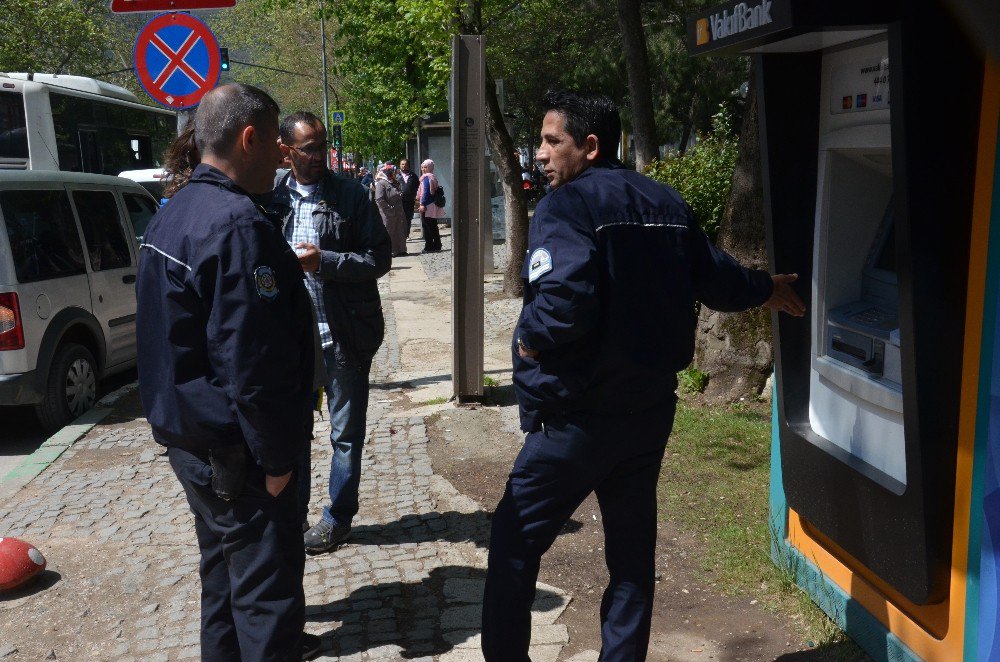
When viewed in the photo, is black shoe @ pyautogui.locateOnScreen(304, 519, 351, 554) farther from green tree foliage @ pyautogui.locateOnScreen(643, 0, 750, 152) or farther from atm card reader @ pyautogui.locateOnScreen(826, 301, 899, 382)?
green tree foliage @ pyautogui.locateOnScreen(643, 0, 750, 152)

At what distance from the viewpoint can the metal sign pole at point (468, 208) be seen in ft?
22.2

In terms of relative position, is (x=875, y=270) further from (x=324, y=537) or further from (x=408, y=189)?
(x=408, y=189)

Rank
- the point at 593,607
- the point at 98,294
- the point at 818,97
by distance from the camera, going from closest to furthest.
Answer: the point at 818,97 < the point at 593,607 < the point at 98,294

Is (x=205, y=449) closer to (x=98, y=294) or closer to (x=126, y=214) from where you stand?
(x=98, y=294)

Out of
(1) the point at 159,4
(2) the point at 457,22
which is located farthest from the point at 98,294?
(2) the point at 457,22

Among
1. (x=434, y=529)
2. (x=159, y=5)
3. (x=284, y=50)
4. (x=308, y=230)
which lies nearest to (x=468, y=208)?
(x=159, y=5)

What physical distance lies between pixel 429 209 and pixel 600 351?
16.6m

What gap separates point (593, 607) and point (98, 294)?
529 cm

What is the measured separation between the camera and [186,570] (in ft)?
14.6

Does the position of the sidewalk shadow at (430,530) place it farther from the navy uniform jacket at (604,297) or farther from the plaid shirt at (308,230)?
the navy uniform jacket at (604,297)

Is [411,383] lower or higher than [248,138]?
lower

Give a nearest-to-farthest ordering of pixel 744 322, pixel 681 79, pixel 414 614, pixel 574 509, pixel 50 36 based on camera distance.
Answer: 1. pixel 574 509
2. pixel 414 614
3. pixel 744 322
4. pixel 681 79
5. pixel 50 36

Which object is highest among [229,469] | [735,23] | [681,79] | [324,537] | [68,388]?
[681,79]

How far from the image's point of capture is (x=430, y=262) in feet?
59.5
